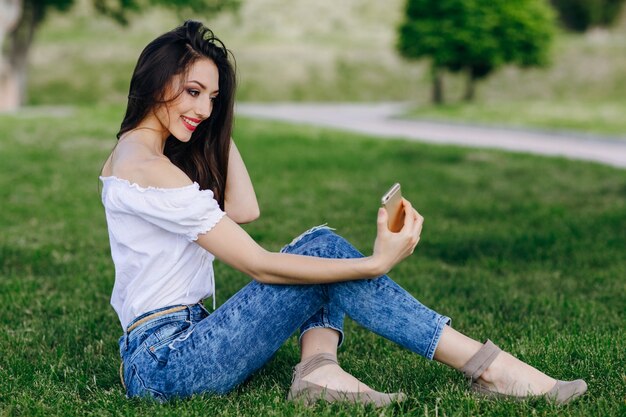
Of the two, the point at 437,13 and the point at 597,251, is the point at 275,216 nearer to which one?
the point at 597,251

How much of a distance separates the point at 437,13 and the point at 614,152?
2064cm

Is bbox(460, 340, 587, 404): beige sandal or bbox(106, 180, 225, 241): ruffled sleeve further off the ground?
bbox(106, 180, 225, 241): ruffled sleeve

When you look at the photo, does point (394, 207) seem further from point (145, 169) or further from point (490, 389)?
point (145, 169)

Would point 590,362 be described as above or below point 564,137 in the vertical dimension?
above

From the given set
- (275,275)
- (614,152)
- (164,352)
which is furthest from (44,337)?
(614,152)

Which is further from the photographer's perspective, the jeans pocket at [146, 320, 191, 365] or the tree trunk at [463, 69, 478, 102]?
the tree trunk at [463, 69, 478, 102]

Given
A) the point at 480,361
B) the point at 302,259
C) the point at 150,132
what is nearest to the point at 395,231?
the point at 302,259

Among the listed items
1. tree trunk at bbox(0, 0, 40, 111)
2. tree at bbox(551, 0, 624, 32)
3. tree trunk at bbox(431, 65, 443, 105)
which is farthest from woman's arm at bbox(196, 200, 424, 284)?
tree at bbox(551, 0, 624, 32)

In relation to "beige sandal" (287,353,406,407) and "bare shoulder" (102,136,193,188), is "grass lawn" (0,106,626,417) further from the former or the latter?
"bare shoulder" (102,136,193,188)

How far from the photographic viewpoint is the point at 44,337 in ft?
15.8

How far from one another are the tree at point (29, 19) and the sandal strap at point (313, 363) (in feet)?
85.6

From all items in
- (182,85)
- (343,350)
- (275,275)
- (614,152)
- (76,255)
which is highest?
(182,85)

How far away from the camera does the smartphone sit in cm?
313

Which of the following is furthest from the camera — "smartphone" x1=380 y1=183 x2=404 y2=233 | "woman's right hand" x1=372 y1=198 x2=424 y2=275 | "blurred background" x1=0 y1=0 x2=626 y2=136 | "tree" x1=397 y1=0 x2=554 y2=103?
"tree" x1=397 y1=0 x2=554 y2=103
